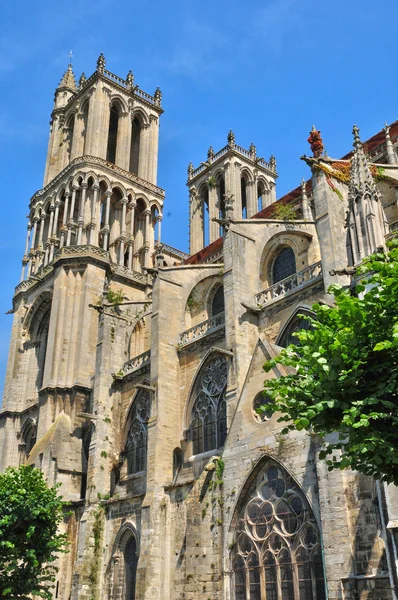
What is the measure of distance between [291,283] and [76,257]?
42.8 feet

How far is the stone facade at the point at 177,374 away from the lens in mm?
13125

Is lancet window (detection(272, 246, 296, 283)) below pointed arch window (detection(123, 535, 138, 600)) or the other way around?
the other way around

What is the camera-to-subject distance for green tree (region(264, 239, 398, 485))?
754 centimetres

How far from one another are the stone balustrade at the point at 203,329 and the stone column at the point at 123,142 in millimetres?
15341

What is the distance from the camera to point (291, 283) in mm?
17641

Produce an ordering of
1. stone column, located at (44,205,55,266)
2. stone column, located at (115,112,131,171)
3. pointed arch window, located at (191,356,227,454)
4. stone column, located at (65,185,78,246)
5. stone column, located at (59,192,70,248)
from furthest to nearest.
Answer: stone column, located at (115,112,131,171) < stone column, located at (44,205,55,266) < stone column, located at (59,192,70,248) < stone column, located at (65,185,78,246) < pointed arch window, located at (191,356,227,454)

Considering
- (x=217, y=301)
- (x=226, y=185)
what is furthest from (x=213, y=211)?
(x=217, y=301)

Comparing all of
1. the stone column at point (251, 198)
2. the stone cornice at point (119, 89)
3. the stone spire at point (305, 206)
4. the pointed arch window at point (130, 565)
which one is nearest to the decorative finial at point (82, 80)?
the stone cornice at point (119, 89)

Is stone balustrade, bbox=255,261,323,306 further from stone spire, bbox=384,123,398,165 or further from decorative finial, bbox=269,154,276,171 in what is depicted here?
decorative finial, bbox=269,154,276,171

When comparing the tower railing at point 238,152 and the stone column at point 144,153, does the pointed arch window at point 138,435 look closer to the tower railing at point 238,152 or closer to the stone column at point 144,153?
the stone column at point 144,153

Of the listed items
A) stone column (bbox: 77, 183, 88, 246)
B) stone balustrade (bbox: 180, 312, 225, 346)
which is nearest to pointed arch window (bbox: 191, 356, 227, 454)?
stone balustrade (bbox: 180, 312, 225, 346)

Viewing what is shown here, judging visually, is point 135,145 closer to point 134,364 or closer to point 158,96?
point 158,96

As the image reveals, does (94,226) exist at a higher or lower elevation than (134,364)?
higher

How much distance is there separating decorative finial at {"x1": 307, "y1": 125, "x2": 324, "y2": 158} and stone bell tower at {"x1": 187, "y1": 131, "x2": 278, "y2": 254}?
17.8 meters
